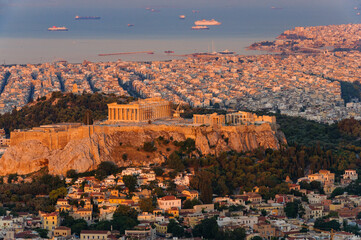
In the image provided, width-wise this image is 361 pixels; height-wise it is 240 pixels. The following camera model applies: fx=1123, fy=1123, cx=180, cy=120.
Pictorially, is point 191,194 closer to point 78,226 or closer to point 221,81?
point 78,226

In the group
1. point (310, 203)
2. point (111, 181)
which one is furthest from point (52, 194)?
point (310, 203)

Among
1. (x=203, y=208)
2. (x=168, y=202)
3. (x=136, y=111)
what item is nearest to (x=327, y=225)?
(x=203, y=208)

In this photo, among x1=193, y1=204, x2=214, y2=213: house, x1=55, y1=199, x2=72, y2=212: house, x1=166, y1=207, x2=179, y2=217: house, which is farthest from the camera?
x1=193, y1=204, x2=214, y2=213: house

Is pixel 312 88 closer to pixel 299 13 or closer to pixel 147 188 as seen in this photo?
pixel 147 188

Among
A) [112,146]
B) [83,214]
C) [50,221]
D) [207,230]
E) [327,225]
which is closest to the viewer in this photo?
[207,230]

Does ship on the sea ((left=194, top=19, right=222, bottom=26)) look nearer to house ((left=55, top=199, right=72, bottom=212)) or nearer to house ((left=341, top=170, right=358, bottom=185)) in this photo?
house ((left=341, top=170, right=358, bottom=185))

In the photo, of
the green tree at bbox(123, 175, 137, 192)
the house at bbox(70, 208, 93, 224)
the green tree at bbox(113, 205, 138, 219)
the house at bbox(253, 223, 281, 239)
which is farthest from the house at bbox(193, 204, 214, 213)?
the house at bbox(70, 208, 93, 224)

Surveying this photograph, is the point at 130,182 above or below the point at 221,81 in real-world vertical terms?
below
